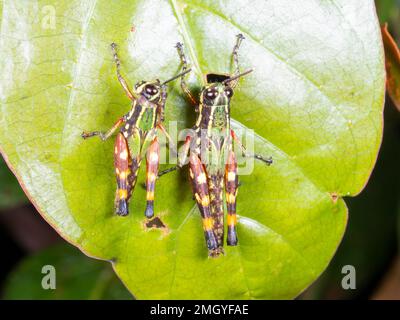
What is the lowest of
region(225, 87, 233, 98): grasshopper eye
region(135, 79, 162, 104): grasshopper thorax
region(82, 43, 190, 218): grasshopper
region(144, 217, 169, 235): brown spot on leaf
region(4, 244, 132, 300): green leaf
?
region(4, 244, 132, 300): green leaf

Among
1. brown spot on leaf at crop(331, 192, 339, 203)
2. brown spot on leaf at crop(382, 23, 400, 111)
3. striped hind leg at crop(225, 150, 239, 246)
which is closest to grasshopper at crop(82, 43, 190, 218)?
striped hind leg at crop(225, 150, 239, 246)

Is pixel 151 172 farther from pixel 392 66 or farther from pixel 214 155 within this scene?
pixel 392 66

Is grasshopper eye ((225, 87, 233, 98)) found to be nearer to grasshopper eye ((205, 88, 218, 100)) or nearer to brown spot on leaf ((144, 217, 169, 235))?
Answer: grasshopper eye ((205, 88, 218, 100))

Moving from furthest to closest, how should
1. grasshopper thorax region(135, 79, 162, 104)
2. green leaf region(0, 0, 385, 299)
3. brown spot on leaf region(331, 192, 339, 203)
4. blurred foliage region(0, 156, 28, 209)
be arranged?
blurred foliage region(0, 156, 28, 209), brown spot on leaf region(331, 192, 339, 203), grasshopper thorax region(135, 79, 162, 104), green leaf region(0, 0, 385, 299)

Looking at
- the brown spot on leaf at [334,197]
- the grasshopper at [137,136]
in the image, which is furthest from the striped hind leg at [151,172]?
the brown spot on leaf at [334,197]

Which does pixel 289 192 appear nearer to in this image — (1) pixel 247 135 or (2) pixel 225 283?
(1) pixel 247 135

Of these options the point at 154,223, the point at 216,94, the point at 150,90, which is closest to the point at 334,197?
the point at 216,94
